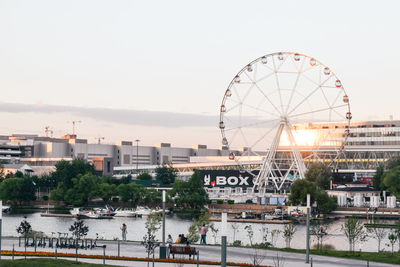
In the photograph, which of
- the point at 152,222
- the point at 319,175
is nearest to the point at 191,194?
the point at 319,175

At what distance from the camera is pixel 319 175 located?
168250 millimetres

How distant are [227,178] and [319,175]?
29524 millimetres

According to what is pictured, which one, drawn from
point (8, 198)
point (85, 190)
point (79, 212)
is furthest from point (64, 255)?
point (8, 198)

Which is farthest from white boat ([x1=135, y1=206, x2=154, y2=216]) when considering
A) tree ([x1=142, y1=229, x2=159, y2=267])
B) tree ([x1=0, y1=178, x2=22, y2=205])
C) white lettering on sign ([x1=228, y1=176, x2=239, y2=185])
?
tree ([x1=142, y1=229, x2=159, y2=267])

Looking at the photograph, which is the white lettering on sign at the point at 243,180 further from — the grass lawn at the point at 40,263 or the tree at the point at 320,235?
the grass lawn at the point at 40,263

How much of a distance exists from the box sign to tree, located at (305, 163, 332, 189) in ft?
68.0

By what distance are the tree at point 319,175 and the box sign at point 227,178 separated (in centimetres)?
2074

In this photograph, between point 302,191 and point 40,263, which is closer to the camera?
point 40,263

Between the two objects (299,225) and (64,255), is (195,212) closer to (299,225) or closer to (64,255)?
(299,225)

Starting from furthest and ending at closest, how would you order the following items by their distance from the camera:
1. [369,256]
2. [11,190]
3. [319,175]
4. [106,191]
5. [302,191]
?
[11,190]
[106,191]
[319,175]
[302,191]
[369,256]

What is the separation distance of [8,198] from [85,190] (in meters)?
20.0

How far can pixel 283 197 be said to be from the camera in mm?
157875

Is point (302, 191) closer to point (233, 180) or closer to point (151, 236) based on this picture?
point (233, 180)

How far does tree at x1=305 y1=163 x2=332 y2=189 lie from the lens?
547ft
